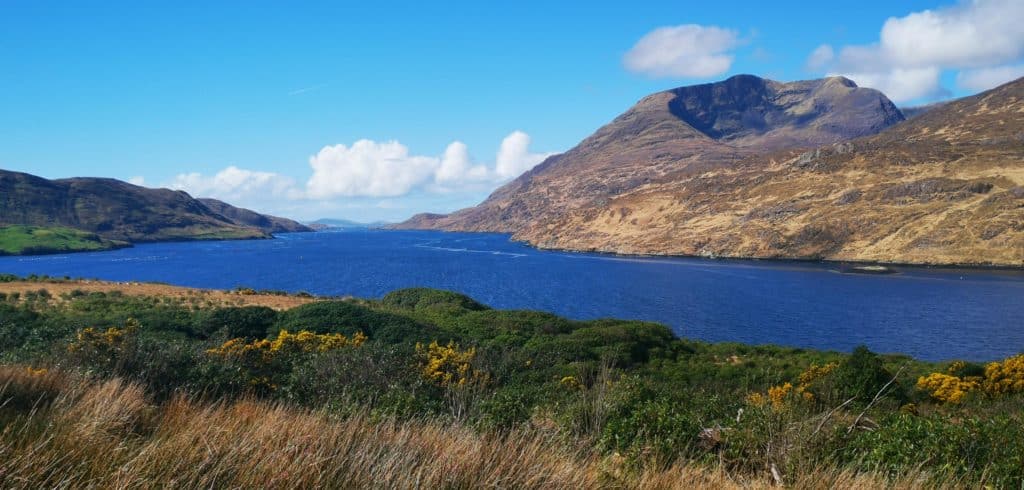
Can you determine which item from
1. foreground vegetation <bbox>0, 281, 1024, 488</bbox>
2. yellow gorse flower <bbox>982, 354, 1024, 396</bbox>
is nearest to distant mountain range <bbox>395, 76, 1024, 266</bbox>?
yellow gorse flower <bbox>982, 354, 1024, 396</bbox>

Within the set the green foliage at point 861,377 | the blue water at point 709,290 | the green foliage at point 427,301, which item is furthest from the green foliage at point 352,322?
the blue water at point 709,290

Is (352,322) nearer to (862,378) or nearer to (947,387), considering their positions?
(862,378)

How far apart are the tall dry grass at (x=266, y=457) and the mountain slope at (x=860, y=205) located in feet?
333

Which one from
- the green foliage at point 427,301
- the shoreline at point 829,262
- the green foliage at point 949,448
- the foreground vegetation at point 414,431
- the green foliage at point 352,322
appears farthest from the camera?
the shoreline at point 829,262

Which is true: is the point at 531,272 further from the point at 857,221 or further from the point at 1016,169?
the point at 1016,169

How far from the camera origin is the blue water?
155 feet

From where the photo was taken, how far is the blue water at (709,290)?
47.1 metres

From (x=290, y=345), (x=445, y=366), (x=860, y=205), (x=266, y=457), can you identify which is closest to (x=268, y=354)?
(x=290, y=345)

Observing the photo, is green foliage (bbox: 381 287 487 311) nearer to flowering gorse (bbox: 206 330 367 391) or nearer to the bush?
flowering gorse (bbox: 206 330 367 391)

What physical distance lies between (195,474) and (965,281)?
8865 cm

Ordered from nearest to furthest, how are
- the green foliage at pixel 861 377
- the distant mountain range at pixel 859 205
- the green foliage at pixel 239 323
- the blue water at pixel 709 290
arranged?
the green foliage at pixel 861 377 < the green foliage at pixel 239 323 < the blue water at pixel 709 290 < the distant mountain range at pixel 859 205

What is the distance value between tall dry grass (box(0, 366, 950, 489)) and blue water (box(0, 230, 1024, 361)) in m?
44.4

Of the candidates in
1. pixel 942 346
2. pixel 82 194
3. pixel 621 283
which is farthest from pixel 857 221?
pixel 82 194

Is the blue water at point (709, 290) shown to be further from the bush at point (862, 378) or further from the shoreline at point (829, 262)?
the bush at point (862, 378)
